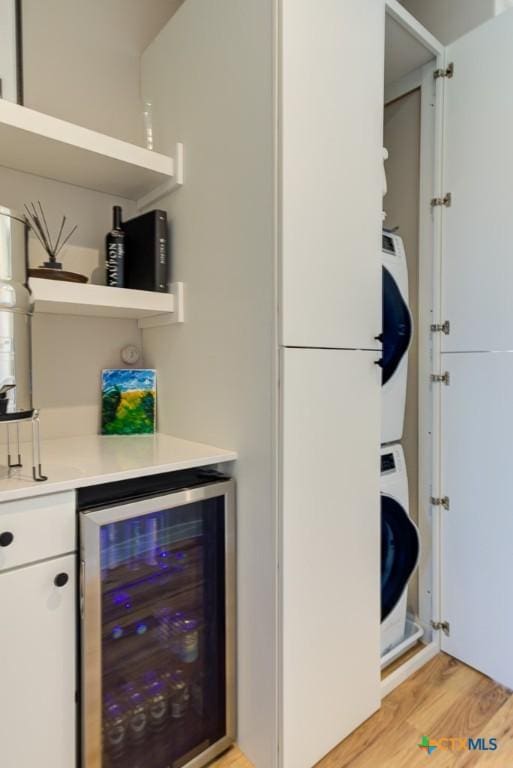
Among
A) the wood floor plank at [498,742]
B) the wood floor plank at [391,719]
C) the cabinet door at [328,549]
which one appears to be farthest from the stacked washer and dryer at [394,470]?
the wood floor plank at [498,742]

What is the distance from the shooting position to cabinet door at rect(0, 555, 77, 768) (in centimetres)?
98

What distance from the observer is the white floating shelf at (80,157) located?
1.27 metres

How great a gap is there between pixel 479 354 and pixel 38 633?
1.70 meters

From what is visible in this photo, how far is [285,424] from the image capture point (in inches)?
47.9

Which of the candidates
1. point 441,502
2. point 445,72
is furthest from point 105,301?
point 445,72

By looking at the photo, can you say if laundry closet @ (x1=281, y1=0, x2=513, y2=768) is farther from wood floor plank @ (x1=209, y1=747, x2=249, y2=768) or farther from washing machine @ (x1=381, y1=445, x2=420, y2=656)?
wood floor plank @ (x1=209, y1=747, x2=249, y2=768)

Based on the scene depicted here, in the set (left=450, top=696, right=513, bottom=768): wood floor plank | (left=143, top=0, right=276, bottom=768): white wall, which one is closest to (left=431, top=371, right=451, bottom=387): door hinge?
(left=143, top=0, right=276, bottom=768): white wall

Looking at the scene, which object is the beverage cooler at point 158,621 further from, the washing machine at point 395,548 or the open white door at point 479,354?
the open white door at point 479,354

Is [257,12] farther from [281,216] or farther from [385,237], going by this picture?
[385,237]

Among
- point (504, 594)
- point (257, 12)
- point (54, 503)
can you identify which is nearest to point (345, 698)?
point (504, 594)

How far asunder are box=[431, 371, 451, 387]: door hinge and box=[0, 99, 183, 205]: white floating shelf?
1275 mm

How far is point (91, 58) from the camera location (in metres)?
1.71

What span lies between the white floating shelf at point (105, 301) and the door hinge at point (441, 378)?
3.55ft

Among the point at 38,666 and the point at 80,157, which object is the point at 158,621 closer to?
the point at 38,666
